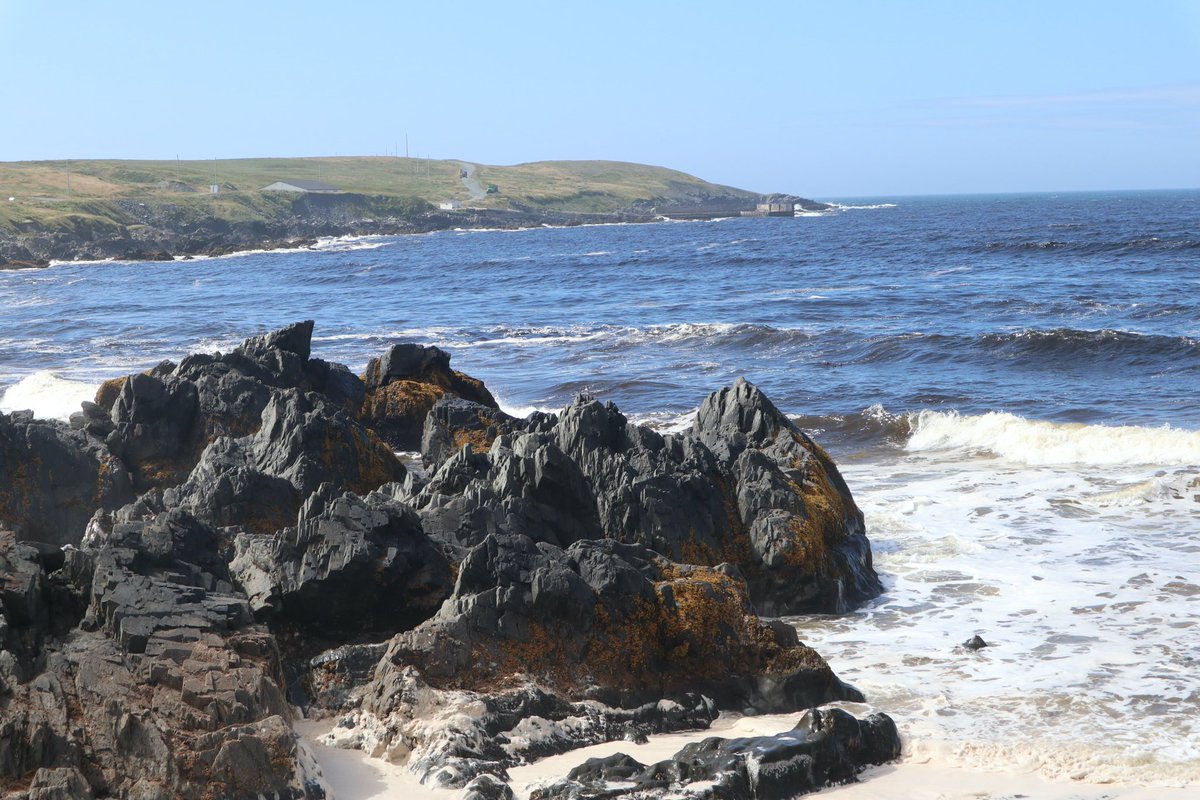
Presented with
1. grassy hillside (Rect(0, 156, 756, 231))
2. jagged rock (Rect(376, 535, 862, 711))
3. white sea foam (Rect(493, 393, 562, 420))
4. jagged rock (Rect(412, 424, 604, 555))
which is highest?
grassy hillside (Rect(0, 156, 756, 231))

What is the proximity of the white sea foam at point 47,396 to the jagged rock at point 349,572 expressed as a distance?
44.9 ft

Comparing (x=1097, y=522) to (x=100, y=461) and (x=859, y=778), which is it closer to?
(x=859, y=778)

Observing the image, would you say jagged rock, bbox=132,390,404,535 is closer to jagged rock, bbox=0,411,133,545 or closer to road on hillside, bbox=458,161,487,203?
jagged rock, bbox=0,411,133,545

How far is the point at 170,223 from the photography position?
113938 mm

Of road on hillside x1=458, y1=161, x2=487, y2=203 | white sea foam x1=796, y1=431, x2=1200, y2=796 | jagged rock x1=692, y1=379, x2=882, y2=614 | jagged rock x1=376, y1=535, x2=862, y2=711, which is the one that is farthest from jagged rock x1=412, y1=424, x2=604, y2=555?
road on hillside x1=458, y1=161, x2=487, y2=203

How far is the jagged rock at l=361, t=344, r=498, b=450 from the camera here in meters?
18.8

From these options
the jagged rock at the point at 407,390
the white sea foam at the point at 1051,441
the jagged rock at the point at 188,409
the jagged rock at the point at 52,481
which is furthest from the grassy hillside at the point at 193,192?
the white sea foam at the point at 1051,441

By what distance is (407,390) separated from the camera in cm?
1888

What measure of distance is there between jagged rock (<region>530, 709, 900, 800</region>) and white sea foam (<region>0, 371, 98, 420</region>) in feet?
56.8

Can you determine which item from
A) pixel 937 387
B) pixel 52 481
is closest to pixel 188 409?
pixel 52 481

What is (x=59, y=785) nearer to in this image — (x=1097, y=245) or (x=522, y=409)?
(x=522, y=409)

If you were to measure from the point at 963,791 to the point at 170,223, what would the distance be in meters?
118

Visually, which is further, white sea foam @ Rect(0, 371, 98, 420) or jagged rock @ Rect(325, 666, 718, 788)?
white sea foam @ Rect(0, 371, 98, 420)

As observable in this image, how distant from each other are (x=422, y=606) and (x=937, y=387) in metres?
18.6
